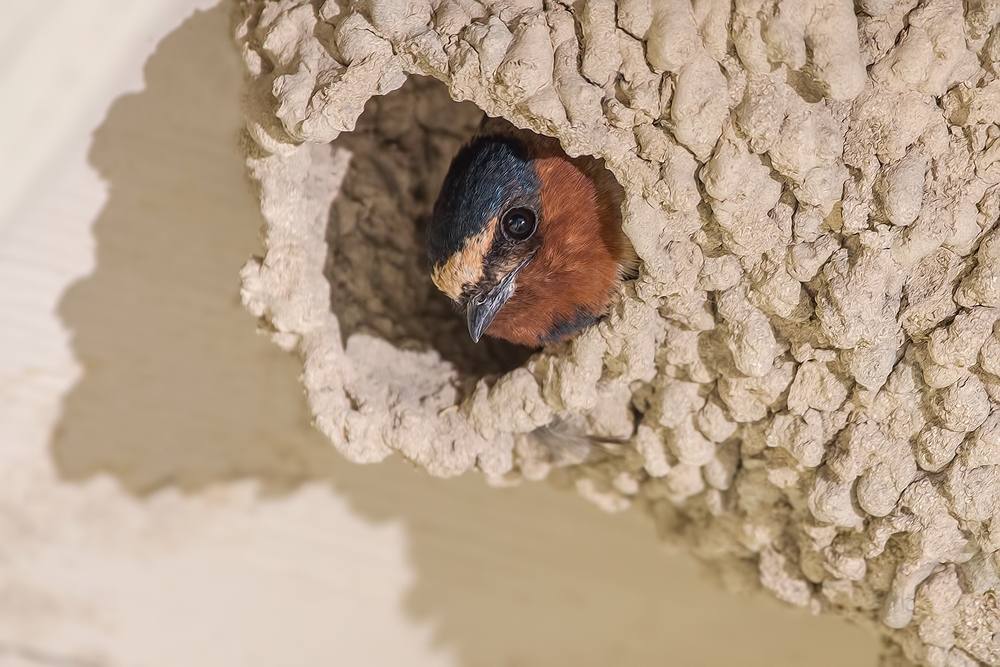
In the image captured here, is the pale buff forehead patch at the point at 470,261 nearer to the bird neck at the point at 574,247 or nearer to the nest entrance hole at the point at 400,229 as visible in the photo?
the bird neck at the point at 574,247

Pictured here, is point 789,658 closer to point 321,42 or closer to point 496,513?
point 496,513

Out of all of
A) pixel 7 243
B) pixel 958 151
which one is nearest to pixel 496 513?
pixel 7 243

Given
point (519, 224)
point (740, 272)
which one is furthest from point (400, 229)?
point (740, 272)

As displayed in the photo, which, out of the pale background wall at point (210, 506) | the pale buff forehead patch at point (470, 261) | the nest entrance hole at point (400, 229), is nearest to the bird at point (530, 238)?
the pale buff forehead patch at point (470, 261)

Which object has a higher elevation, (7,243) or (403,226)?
(403,226)

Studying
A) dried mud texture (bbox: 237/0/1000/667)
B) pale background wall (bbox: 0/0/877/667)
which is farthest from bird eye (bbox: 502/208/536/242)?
pale background wall (bbox: 0/0/877/667)

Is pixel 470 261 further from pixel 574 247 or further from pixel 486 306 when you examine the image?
pixel 574 247

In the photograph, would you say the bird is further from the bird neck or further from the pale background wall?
the pale background wall
